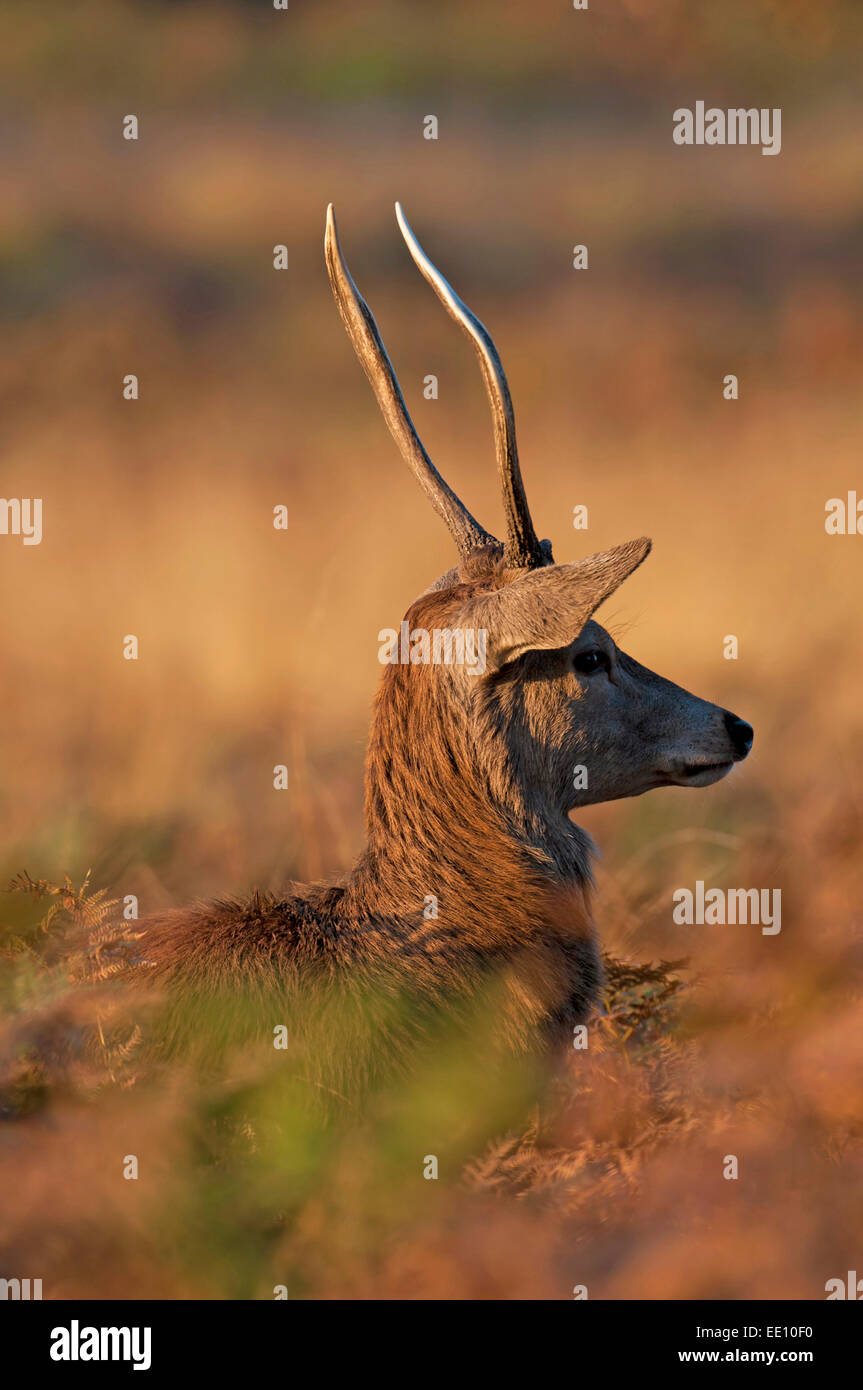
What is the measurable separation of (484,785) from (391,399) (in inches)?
54.8

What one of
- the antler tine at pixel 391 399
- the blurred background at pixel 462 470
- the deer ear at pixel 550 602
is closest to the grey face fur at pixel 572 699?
the deer ear at pixel 550 602

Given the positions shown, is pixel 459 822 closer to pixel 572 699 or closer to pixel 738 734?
pixel 572 699

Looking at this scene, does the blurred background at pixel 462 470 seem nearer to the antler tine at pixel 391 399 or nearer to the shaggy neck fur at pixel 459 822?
the shaggy neck fur at pixel 459 822

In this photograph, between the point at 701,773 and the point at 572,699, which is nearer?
the point at 572,699

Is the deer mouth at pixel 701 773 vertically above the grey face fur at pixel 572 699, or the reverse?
the grey face fur at pixel 572 699

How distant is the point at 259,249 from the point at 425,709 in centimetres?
1519

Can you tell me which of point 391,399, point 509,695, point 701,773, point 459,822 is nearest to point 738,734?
point 701,773

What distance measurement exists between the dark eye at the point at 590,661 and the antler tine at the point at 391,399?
1.78 ft

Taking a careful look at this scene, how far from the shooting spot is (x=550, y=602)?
4.34 meters

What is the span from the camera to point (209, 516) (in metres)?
14.5

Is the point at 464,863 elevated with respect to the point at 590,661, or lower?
lower

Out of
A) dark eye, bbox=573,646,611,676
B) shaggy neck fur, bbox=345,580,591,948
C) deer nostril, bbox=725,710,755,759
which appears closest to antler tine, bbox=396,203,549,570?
shaggy neck fur, bbox=345,580,591,948

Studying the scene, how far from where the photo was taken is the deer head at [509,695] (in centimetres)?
455

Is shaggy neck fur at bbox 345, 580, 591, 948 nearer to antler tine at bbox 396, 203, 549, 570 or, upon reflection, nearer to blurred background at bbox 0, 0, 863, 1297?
antler tine at bbox 396, 203, 549, 570
